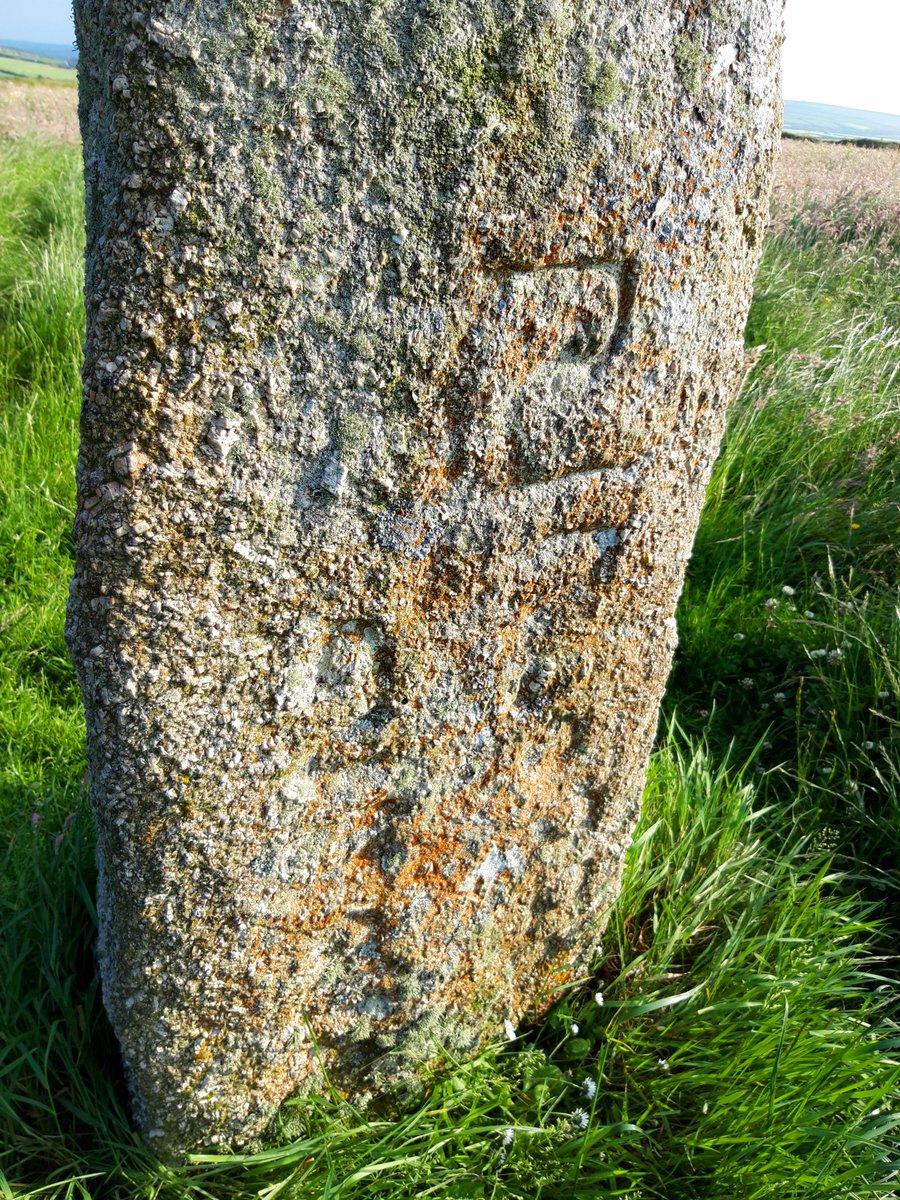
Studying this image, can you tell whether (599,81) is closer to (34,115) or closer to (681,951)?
(681,951)

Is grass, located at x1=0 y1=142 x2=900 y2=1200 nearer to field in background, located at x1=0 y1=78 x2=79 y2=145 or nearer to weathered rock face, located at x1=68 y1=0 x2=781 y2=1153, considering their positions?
weathered rock face, located at x1=68 y1=0 x2=781 y2=1153

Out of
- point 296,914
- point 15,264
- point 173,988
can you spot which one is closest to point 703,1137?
point 296,914

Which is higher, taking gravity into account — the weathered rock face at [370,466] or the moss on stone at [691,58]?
the moss on stone at [691,58]

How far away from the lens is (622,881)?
7.08ft

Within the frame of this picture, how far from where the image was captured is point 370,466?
1.38m

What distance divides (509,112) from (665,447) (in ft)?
1.94

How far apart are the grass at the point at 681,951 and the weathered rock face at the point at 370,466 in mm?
162

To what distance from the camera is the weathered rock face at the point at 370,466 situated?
120 cm

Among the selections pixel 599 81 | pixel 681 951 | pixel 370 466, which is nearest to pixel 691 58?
pixel 599 81

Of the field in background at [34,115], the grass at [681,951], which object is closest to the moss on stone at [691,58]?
the grass at [681,951]

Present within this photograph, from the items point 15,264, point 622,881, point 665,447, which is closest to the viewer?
point 665,447

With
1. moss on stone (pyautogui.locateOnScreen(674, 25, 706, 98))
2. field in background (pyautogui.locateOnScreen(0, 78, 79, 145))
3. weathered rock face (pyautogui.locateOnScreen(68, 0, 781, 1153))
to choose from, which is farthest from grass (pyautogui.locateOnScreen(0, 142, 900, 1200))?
field in background (pyautogui.locateOnScreen(0, 78, 79, 145))

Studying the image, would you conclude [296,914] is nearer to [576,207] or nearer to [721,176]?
[576,207]

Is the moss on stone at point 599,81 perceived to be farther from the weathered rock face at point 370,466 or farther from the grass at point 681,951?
the grass at point 681,951
